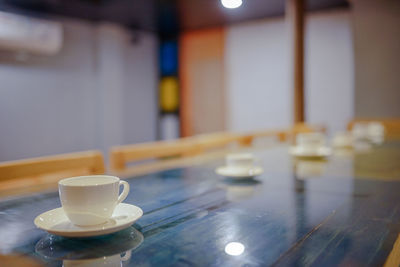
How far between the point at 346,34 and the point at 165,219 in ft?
18.4

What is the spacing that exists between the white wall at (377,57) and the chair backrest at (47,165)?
4676 mm

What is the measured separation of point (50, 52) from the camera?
5375 millimetres

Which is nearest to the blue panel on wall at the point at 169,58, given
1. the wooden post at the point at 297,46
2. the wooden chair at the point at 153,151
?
the wooden post at the point at 297,46

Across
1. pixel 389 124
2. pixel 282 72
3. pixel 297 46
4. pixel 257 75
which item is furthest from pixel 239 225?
pixel 257 75

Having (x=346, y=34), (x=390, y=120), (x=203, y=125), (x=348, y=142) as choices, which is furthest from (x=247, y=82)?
(x=348, y=142)

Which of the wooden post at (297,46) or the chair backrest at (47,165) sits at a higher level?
the wooden post at (297,46)

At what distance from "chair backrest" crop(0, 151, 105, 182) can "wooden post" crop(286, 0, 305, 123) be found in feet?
11.6

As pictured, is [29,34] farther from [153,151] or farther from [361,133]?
[361,133]

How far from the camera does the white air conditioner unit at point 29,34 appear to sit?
15.8 ft

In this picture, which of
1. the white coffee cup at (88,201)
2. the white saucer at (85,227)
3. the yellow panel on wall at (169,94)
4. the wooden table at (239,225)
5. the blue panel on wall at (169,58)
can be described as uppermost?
the blue panel on wall at (169,58)

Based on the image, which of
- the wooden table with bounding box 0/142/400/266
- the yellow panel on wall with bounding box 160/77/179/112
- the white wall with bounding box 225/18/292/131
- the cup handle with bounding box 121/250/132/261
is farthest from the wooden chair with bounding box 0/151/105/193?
the yellow panel on wall with bounding box 160/77/179/112

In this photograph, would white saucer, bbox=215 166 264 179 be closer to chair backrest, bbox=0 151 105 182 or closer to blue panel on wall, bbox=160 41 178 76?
chair backrest, bbox=0 151 105 182

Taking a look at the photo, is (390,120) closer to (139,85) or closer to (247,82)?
(247,82)

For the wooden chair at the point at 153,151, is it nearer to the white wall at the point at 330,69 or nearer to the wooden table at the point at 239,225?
the wooden table at the point at 239,225
